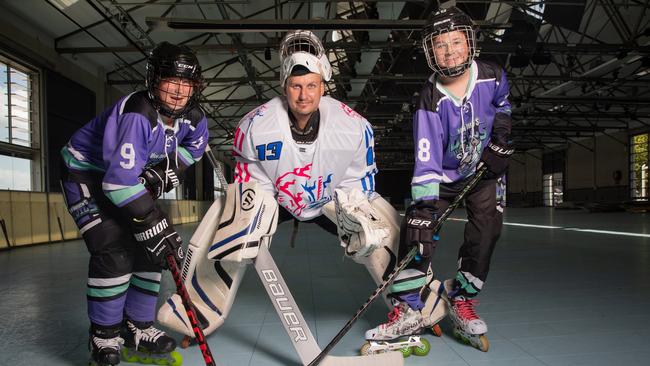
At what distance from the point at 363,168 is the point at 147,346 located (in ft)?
4.88

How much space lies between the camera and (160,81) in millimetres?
2186

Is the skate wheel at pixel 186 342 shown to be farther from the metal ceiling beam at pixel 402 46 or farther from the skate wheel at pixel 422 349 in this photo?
the metal ceiling beam at pixel 402 46

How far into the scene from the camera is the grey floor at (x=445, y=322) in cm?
236

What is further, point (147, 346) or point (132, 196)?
point (147, 346)

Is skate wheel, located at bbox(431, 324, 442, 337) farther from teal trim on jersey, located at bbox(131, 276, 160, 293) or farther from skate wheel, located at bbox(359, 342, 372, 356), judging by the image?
teal trim on jersey, located at bbox(131, 276, 160, 293)

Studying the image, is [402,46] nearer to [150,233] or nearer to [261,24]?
[261,24]

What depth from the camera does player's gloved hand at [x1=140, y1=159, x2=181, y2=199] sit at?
7.92 feet

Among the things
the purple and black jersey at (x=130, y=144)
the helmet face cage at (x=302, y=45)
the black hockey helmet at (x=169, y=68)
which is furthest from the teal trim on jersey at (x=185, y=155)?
the helmet face cage at (x=302, y=45)

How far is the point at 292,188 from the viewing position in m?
2.56

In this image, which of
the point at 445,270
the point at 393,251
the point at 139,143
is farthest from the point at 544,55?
the point at 139,143

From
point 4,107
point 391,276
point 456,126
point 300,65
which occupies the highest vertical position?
point 4,107

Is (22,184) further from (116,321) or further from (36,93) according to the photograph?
(116,321)

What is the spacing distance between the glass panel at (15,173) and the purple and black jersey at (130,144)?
7963mm

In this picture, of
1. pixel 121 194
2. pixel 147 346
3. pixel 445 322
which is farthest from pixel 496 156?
pixel 147 346
